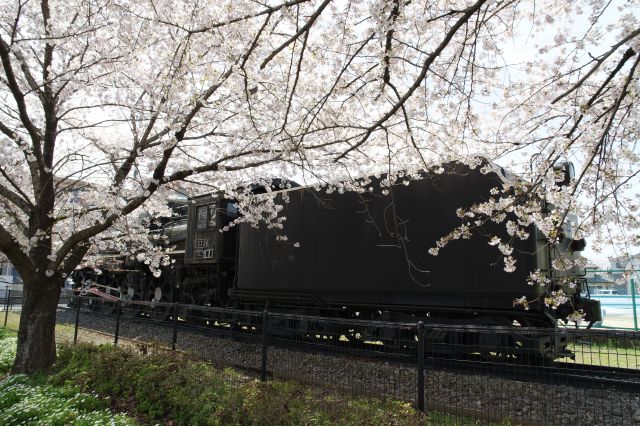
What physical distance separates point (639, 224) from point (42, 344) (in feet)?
26.3

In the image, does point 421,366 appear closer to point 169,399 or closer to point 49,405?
point 169,399

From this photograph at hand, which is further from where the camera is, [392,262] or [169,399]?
[392,262]

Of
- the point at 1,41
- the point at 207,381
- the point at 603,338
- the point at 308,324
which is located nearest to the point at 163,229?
the point at 308,324

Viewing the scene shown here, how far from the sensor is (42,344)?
713 cm

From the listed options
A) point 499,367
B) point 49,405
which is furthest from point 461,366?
point 49,405

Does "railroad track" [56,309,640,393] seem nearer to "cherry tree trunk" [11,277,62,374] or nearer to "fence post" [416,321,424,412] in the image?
"fence post" [416,321,424,412]

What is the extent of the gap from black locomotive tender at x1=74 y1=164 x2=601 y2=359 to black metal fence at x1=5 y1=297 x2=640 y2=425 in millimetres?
244

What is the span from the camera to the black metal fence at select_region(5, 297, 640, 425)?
14.4ft

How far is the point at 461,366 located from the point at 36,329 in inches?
252

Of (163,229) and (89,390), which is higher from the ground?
(163,229)

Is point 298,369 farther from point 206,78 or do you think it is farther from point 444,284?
point 206,78

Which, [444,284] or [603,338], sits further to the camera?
[444,284]

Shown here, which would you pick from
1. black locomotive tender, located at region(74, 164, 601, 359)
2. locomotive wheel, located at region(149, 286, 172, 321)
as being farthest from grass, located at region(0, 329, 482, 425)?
locomotive wheel, located at region(149, 286, 172, 321)

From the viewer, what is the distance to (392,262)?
7.24m
